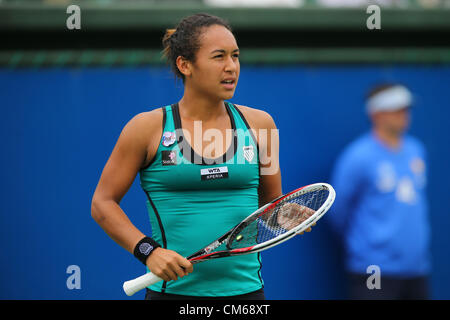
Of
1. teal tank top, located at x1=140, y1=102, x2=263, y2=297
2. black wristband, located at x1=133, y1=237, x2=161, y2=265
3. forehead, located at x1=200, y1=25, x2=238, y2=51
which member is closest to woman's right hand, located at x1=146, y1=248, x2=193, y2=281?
black wristband, located at x1=133, y1=237, x2=161, y2=265

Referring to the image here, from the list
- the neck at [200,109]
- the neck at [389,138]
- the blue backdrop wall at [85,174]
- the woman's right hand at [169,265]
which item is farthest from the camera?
the blue backdrop wall at [85,174]

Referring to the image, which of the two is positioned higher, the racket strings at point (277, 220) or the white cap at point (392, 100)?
the white cap at point (392, 100)

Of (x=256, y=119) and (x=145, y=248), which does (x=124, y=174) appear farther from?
(x=256, y=119)

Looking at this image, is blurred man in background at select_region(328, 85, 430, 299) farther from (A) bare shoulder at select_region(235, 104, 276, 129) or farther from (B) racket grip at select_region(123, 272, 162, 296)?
(B) racket grip at select_region(123, 272, 162, 296)

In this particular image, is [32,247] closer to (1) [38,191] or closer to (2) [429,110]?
(1) [38,191]

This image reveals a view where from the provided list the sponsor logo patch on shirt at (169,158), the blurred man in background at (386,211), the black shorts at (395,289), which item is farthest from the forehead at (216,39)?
the black shorts at (395,289)

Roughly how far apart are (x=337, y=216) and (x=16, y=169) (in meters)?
2.36

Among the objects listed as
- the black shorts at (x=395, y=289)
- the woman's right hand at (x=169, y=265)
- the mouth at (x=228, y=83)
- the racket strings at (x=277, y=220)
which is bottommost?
the black shorts at (x=395, y=289)

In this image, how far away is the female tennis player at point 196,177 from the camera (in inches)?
89.0

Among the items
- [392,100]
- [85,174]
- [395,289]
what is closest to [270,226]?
[395,289]

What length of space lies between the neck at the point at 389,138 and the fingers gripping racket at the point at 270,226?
1441 millimetres

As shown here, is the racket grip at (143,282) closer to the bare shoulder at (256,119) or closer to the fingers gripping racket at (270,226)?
the fingers gripping racket at (270,226)

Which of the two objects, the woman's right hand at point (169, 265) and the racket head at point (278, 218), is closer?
the woman's right hand at point (169, 265)

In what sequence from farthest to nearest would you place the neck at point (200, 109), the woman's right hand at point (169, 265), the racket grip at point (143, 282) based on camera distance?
the neck at point (200, 109), the racket grip at point (143, 282), the woman's right hand at point (169, 265)
